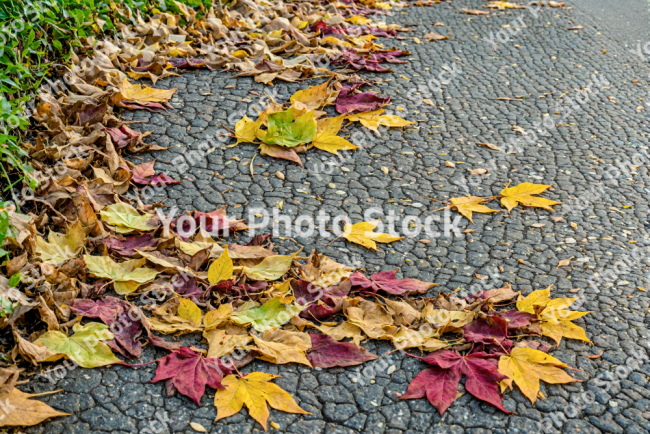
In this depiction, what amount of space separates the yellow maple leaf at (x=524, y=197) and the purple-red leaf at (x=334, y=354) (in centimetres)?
119

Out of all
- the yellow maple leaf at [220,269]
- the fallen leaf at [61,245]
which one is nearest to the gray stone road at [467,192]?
the yellow maple leaf at [220,269]

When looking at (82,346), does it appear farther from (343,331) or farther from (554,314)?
(554,314)

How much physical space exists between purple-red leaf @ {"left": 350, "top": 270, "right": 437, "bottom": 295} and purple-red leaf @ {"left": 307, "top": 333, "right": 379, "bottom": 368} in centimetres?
30

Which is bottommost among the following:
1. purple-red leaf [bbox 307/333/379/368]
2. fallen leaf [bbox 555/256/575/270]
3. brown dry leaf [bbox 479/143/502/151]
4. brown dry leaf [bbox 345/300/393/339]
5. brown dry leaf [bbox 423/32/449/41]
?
purple-red leaf [bbox 307/333/379/368]

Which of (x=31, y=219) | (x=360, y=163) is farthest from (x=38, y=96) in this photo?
(x=360, y=163)

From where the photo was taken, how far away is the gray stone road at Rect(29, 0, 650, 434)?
5.62 feet

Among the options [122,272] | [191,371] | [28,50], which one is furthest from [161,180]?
[191,371]

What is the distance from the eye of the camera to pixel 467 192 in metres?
2.82

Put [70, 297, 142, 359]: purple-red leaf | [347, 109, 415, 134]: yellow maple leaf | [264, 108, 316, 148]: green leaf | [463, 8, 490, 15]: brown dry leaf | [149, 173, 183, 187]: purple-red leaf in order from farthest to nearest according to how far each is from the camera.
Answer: [463, 8, 490, 15]: brown dry leaf
[347, 109, 415, 134]: yellow maple leaf
[264, 108, 316, 148]: green leaf
[149, 173, 183, 187]: purple-red leaf
[70, 297, 142, 359]: purple-red leaf

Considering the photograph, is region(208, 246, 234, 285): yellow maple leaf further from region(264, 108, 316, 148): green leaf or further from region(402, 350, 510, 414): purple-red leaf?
region(264, 108, 316, 148): green leaf

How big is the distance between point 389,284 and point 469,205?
29.0 inches

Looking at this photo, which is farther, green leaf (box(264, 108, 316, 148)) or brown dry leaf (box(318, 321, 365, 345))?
green leaf (box(264, 108, 316, 148))

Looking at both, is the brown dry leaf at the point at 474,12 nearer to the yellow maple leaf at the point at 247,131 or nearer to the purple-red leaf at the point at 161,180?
the yellow maple leaf at the point at 247,131

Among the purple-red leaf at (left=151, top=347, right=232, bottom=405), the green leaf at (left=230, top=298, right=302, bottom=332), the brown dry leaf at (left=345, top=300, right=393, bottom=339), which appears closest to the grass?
the purple-red leaf at (left=151, top=347, right=232, bottom=405)
